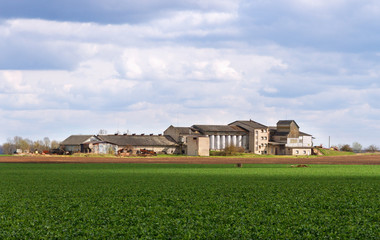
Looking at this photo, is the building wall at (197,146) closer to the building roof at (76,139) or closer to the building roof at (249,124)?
the building roof at (249,124)

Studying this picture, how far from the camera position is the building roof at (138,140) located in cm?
14075

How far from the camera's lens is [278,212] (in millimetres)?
24016

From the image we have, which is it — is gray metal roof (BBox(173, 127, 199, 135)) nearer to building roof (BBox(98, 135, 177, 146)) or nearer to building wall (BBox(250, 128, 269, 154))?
building roof (BBox(98, 135, 177, 146))

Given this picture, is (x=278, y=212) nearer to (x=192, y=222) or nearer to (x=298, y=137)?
(x=192, y=222)

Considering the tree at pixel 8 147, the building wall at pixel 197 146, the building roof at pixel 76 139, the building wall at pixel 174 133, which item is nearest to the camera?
the building wall at pixel 197 146

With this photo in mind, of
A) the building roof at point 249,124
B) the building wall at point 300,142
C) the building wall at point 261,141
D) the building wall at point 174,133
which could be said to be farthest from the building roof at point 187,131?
the building wall at point 300,142

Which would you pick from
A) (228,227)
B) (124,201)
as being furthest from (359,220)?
(124,201)

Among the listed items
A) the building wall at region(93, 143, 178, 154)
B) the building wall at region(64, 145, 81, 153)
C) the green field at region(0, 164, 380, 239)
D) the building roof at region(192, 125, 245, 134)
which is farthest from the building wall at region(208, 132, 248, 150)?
the green field at region(0, 164, 380, 239)

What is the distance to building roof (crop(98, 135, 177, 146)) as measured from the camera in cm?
14075

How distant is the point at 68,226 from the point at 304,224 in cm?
942

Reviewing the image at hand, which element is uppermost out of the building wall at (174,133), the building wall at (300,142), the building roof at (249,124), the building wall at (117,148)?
the building roof at (249,124)

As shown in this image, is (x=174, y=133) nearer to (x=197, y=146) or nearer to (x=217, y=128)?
(x=217, y=128)

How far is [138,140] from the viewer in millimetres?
144000

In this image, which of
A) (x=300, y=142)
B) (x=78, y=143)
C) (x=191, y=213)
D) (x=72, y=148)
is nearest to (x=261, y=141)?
(x=300, y=142)
